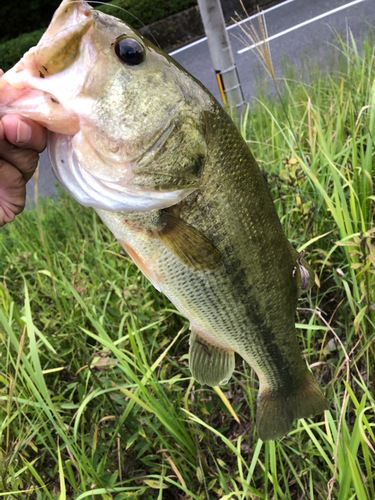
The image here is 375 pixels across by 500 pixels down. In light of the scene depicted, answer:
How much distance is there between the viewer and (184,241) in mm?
1089

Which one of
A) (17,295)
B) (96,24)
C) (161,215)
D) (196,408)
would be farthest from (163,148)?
(17,295)

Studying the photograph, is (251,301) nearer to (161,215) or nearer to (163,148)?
(161,215)

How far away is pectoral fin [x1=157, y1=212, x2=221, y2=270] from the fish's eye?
16.4 inches

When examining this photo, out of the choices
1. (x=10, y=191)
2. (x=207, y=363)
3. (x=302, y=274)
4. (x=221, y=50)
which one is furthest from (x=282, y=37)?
(x=207, y=363)

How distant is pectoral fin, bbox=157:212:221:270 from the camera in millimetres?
1085

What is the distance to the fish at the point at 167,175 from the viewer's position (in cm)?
93

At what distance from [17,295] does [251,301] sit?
1.91 meters

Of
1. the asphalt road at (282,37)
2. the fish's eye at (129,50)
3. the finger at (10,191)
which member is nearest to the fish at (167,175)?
the fish's eye at (129,50)

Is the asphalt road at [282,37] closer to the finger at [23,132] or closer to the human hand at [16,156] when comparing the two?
the human hand at [16,156]

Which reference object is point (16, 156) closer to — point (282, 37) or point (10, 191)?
point (10, 191)

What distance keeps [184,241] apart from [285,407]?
0.82 m

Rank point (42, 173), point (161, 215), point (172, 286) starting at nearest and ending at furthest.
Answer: point (161, 215) → point (172, 286) → point (42, 173)

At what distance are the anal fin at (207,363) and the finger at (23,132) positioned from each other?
83 centimetres

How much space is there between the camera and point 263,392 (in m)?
1.48
